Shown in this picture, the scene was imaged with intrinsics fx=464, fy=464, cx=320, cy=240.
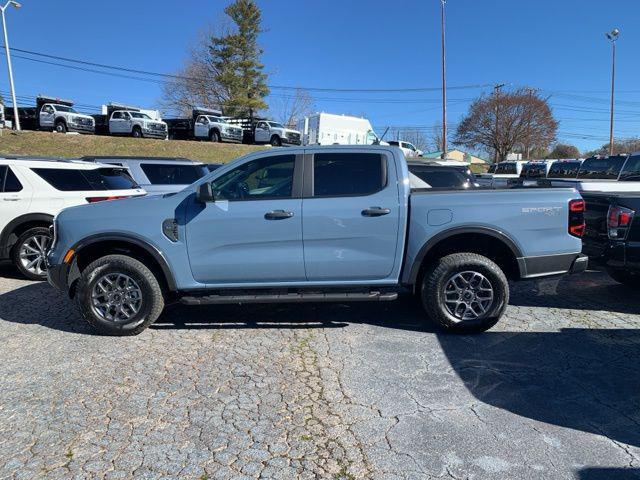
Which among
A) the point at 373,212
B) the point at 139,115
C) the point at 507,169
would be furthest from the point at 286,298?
the point at 139,115

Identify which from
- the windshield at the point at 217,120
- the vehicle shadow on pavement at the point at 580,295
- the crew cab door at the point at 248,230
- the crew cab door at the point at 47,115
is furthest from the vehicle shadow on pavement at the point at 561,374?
the crew cab door at the point at 47,115

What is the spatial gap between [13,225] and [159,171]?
11.3 ft

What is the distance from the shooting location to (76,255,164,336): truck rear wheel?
14.8 ft

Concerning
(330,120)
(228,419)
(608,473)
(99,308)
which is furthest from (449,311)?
(330,120)

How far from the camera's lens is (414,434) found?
2.96 m

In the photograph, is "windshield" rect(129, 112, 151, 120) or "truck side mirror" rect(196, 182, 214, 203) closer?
"truck side mirror" rect(196, 182, 214, 203)

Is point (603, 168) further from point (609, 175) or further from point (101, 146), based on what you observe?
point (101, 146)

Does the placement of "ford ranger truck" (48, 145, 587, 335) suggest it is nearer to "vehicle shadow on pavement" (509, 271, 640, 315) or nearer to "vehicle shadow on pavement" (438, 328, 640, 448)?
"vehicle shadow on pavement" (438, 328, 640, 448)

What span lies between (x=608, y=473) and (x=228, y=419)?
7.48 ft

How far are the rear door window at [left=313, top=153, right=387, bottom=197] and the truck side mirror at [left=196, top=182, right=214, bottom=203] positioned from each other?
988 mm

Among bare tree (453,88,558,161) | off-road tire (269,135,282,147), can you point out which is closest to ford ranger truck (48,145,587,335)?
off-road tire (269,135,282,147)

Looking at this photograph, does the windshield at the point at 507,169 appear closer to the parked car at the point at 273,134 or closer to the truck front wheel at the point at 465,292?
the parked car at the point at 273,134

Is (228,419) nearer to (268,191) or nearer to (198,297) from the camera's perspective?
(198,297)

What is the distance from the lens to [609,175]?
37.0 feet
